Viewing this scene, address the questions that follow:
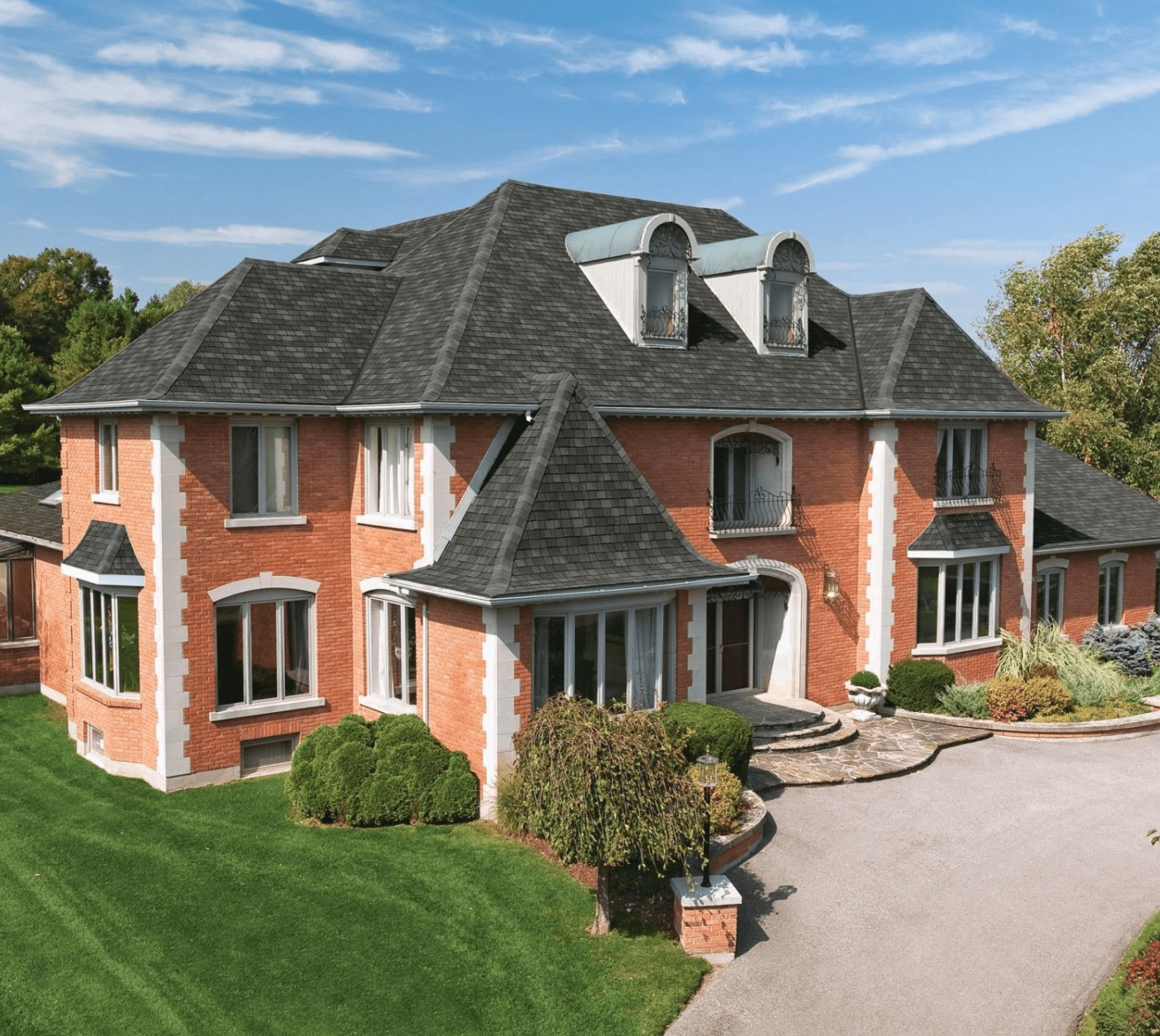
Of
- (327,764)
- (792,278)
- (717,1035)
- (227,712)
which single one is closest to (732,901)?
(717,1035)

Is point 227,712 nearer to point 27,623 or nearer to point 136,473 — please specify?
point 136,473

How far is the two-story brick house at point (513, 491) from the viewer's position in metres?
18.6

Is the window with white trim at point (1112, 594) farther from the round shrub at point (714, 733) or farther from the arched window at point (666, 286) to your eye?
the round shrub at point (714, 733)

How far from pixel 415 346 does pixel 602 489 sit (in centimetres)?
493

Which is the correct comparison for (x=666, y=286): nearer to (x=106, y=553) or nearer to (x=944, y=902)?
(x=106, y=553)

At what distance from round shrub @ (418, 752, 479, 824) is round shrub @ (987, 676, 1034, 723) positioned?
1198cm

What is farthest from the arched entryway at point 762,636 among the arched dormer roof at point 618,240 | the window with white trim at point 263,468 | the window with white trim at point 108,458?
the window with white trim at point 108,458

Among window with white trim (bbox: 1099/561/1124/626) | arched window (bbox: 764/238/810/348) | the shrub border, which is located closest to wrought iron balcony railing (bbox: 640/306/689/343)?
arched window (bbox: 764/238/810/348)

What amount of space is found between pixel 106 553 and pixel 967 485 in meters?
18.1

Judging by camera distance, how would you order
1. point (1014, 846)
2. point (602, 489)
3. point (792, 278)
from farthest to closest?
point (792, 278) < point (602, 489) < point (1014, 846)

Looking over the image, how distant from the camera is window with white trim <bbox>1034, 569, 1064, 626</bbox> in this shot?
2808cm

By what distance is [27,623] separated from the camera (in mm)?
26094

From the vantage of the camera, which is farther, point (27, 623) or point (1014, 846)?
→ point (27, 623)

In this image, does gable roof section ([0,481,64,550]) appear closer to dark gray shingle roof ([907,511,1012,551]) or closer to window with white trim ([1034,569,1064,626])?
dark gray shingle roof ([907,511,1012,551])
